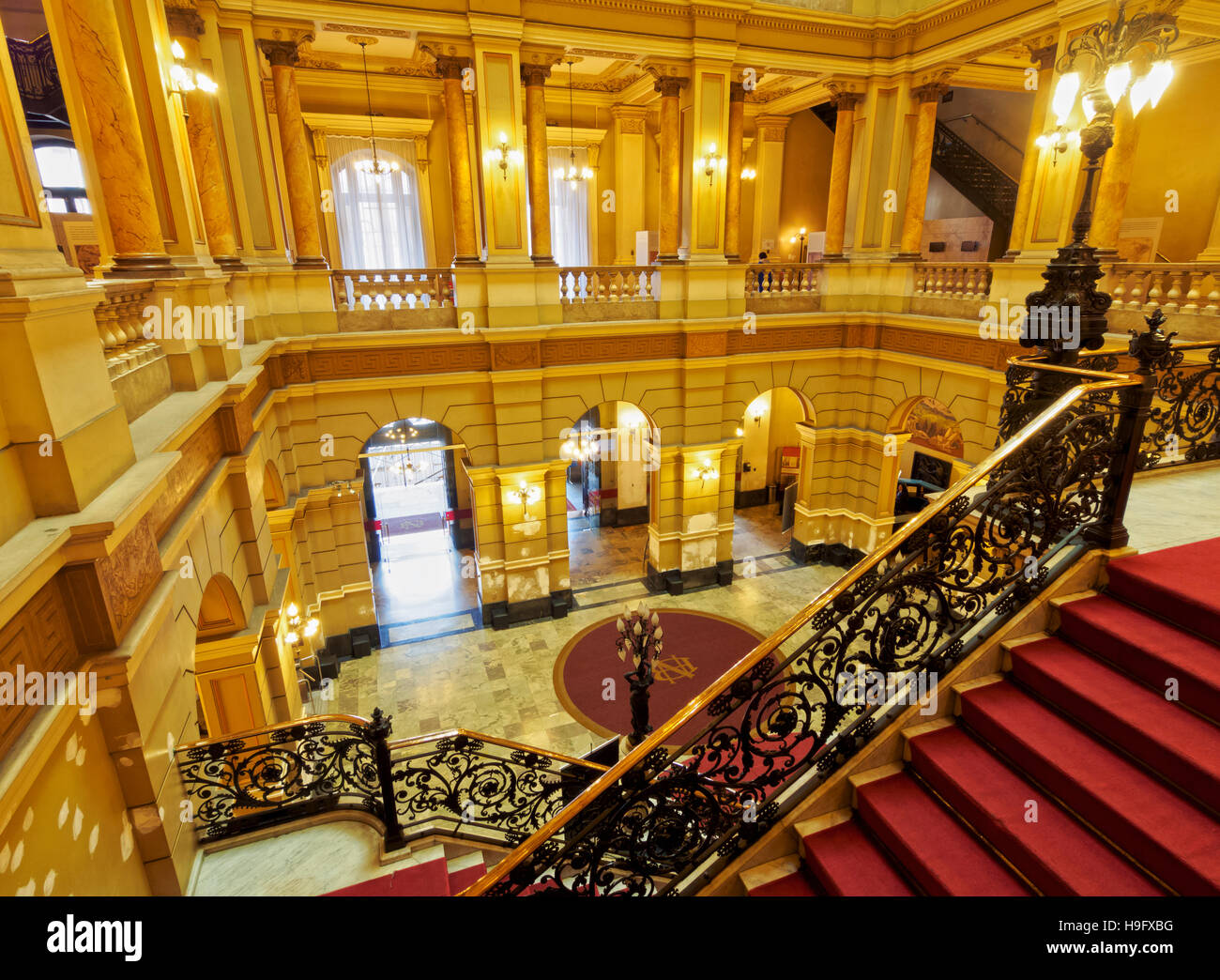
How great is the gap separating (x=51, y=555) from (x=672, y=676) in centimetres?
835

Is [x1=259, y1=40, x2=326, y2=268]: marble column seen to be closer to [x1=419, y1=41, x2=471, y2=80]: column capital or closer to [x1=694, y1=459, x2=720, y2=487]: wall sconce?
[x1=419, y1=41, x2=471, y2=80]: column capital

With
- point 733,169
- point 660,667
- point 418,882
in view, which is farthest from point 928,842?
point 733,169

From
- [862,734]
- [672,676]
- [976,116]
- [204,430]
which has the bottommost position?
[672,676]

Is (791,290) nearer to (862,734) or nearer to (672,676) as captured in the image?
(672,676)

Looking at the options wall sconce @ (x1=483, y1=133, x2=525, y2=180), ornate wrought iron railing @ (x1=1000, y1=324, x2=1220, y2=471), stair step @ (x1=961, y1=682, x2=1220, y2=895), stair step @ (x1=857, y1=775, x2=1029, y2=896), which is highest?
wall sconce @ (x1=483, y1=133, x2=525, y2=180)

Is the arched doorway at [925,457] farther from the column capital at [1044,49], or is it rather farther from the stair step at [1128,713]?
the stair step at [1128,713]

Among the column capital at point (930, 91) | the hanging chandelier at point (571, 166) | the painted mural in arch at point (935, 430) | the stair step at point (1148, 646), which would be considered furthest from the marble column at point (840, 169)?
the stair step at point (1148, 646)

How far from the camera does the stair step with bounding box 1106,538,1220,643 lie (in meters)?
3.01

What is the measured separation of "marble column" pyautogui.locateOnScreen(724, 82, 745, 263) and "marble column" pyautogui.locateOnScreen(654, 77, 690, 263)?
835 mm

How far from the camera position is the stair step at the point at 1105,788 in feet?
7.48

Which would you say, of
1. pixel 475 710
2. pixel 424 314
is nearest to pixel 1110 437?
pixel 475 710

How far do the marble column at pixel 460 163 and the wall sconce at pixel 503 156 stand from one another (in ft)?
2.03

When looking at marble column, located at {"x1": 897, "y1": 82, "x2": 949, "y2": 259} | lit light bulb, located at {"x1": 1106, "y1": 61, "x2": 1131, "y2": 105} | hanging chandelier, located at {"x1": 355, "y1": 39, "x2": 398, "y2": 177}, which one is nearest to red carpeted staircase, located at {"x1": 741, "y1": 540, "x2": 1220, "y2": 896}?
lit light bulb, located at {"x1": 1106, "y1": 61, "x2": 1131, "y2": 105}

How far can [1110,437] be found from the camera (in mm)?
3527
